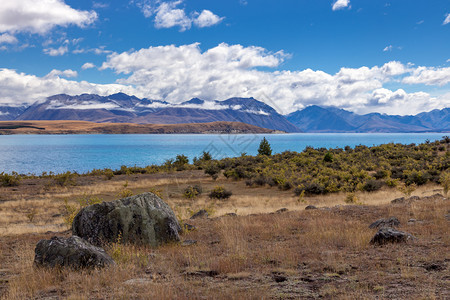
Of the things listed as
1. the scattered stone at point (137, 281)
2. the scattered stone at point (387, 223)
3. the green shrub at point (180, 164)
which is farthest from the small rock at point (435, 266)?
the green shrub at point (180, 164)

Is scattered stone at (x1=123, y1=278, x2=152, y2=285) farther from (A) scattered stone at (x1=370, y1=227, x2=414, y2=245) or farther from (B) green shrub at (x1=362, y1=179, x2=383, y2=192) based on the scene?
(B) green shrub at (x1=362, y1=179, x2=383, y2=192)

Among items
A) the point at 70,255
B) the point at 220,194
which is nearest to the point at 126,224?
the point at 70,255

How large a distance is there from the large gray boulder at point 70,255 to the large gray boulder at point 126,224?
2158 mm

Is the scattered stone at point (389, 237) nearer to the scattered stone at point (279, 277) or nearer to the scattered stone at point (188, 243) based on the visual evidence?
the scattered stone at point (279, 277)

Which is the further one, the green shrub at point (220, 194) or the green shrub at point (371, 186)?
the green shrub at point (220, 194)

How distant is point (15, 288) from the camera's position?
242 inches

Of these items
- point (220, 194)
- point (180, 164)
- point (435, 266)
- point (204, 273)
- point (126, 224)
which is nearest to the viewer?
point (435, 266)

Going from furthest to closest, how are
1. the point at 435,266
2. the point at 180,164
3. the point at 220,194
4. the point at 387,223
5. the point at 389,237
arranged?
the point at 180,164
the point at 220,194
the point at 387,223
the point at 389,237
the point at 435,266

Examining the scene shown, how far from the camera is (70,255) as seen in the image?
7.41 meters

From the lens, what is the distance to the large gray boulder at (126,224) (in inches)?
392

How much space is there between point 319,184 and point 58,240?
925 inches

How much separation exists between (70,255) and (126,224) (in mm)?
2679

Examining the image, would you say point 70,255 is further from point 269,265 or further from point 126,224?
point 269,265

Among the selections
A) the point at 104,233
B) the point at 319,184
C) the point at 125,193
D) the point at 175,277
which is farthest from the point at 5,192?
the point at 175,277
